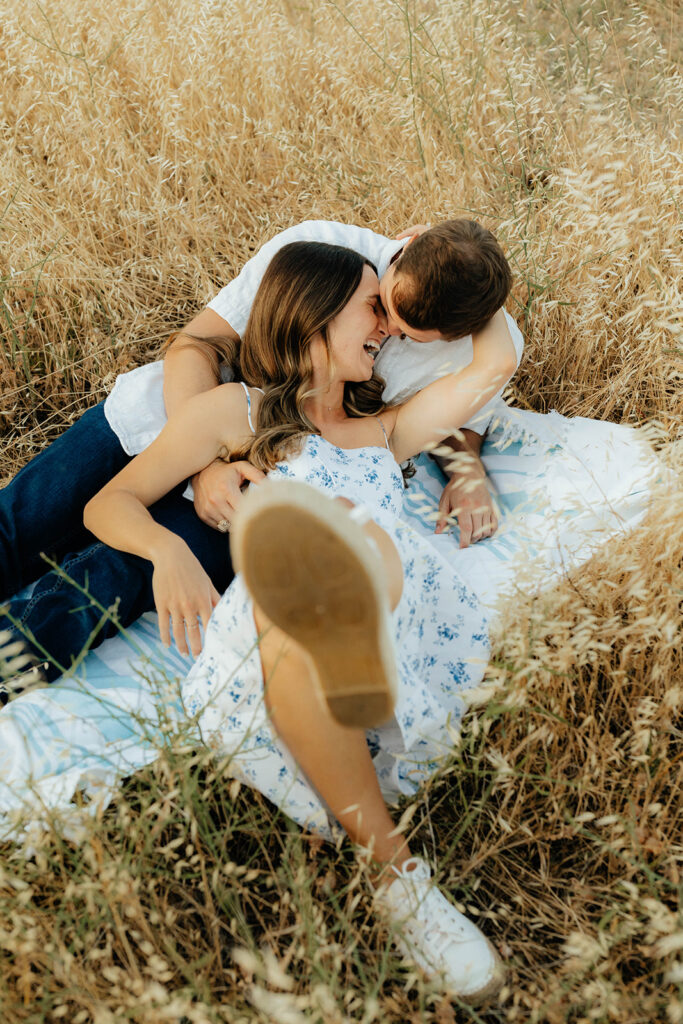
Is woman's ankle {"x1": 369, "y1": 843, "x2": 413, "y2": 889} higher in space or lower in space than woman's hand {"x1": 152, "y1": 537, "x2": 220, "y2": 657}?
lower

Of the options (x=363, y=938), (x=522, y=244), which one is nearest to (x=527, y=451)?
(x=522, y=244)

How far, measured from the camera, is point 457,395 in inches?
87.6

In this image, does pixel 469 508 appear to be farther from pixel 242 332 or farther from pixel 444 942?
pixel 444 942

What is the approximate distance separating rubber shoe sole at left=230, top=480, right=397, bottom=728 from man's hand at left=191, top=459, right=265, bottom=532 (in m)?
0.88

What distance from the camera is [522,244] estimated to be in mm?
2814

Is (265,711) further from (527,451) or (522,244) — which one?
(522,244)

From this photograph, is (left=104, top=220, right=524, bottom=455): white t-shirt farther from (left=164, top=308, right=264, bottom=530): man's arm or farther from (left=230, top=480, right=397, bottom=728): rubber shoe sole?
(left=230, top=480, right=397, bottom=728): rubber shoe sole

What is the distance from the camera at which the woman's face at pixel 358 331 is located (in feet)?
7.08

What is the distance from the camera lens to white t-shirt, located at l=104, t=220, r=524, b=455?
2336 mm

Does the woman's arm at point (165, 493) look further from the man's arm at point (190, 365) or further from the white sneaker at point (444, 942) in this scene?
the white sneaker at point (444, 942)

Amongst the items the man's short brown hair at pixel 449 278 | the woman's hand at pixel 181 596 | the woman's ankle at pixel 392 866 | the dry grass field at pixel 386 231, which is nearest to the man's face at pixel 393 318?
the man's short brown hair at pixel 449 278

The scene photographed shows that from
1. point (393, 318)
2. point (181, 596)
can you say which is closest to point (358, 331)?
point (393, 318)

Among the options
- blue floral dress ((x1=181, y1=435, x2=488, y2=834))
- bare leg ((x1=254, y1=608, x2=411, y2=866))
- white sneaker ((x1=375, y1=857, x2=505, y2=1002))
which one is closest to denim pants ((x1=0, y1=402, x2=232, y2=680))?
blue floral dress ((x1=181, y1=435, x2=488, y2=834))

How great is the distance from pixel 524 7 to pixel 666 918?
13.3 feet
